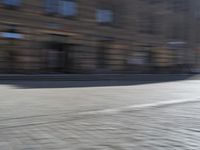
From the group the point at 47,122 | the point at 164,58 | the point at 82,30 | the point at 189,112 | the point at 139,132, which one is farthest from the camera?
the point at 164,58

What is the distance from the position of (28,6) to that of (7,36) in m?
2.40

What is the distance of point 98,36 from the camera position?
28.9m

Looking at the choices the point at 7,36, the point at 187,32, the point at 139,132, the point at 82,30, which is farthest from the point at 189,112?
the point at 187,32

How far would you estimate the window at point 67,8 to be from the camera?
26672 mm

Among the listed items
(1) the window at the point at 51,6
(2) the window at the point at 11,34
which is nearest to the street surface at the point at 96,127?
(2) the window at the point at 11,34

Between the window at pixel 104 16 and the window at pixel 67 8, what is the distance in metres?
2.24

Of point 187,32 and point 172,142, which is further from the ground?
point 187,32

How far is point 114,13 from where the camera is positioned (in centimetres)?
3042

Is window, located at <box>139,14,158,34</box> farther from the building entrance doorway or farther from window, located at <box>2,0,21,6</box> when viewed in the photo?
window, located at <box>2,0,21,6</box>

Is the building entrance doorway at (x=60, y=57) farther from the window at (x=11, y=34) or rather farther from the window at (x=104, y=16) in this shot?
the window at (x=104, y=16)

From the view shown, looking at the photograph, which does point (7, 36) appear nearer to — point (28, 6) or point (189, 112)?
point (28, 6)

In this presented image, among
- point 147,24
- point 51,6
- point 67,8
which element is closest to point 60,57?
point 67,8

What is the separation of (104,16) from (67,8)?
3.49m

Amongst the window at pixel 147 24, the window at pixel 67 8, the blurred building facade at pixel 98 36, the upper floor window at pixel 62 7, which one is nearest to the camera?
the blurred building facade at pixel 98 36
